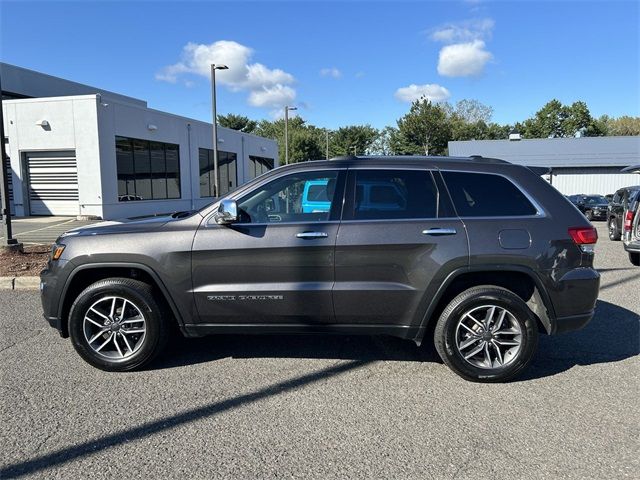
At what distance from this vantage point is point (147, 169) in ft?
78.5

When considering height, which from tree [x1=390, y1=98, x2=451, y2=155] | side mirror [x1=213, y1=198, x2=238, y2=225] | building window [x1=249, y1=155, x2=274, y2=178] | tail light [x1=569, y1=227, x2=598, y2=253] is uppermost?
tree [x1=390, y1=98, x2=451, y2=155]

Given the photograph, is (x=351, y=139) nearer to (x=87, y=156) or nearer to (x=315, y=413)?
(x=87, y=156)

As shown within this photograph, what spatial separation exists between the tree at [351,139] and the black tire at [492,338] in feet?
229

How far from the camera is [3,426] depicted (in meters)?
3.42

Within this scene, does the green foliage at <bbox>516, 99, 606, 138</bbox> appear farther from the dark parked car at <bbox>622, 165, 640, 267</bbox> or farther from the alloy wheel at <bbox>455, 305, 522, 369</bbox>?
the alloy wheel at <bbox>455, 305, 522, 369</bbox>

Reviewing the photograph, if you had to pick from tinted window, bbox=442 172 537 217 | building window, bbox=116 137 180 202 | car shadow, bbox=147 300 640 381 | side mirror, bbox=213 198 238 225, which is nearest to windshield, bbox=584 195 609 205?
building window, bbox=116 137 180 202

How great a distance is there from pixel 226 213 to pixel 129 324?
1.34 m

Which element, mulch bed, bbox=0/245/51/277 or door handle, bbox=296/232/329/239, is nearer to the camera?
door handle, bbox=296/232/329/239

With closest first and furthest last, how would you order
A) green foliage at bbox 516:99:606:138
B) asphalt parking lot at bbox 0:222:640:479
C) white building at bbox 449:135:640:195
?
asphalt parking lot at bbox 0:222:640:479 → white building at bbox 449:135:640:195 → green foliage at bbox 516:99:606:138

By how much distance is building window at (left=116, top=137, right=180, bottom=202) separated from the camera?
72.5 ft

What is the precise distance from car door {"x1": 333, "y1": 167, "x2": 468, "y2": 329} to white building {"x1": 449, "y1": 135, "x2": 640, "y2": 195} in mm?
38398

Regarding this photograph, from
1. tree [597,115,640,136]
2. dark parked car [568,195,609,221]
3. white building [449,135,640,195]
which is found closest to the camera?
dark parked car [568,195,609,221]

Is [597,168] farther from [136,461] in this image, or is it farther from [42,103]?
[136,461]

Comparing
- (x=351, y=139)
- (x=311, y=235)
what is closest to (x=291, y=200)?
(x=311, y=235)
